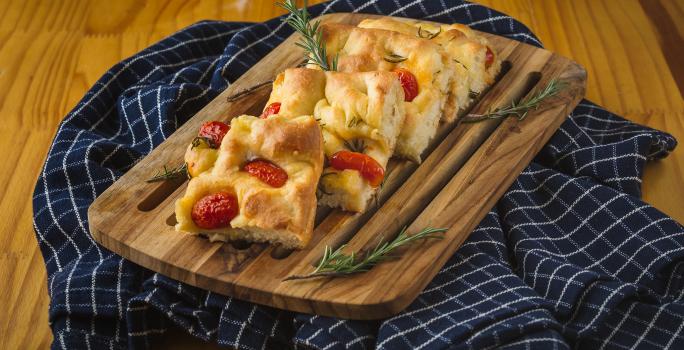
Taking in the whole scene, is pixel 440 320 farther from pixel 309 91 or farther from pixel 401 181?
pixel 309 91

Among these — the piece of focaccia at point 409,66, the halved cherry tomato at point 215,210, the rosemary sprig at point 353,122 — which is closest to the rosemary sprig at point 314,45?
the piece of focaccia at point 409,66

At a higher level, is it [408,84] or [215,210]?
[408,84]

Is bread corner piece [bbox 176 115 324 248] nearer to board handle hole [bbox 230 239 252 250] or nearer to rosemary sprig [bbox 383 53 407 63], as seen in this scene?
board handle hole [bbox 230 239 252 250]

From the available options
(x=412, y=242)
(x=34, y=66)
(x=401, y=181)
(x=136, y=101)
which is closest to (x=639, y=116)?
(x=401, y=181)

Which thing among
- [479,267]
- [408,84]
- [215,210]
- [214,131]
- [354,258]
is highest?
[408,84]

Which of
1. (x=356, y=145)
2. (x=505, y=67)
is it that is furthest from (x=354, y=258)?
(x=505, y=67)

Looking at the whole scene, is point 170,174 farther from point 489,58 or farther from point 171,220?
point 489,58
